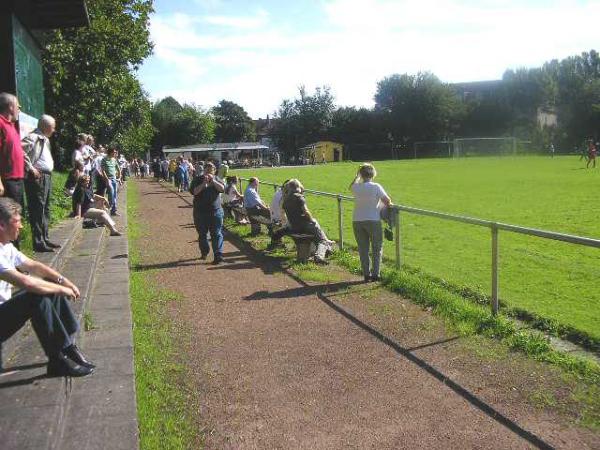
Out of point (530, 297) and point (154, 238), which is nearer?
point (530, 297)

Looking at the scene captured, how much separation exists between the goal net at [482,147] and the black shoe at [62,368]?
63285 mm

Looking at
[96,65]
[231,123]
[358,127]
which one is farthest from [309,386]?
[231,123]

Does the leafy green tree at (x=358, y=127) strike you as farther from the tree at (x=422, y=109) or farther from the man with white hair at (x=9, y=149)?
the man with white hair at (x=9, y=149)

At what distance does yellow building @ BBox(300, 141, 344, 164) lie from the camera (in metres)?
74.5

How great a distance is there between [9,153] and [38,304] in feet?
7.90

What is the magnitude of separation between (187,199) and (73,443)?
18944mm

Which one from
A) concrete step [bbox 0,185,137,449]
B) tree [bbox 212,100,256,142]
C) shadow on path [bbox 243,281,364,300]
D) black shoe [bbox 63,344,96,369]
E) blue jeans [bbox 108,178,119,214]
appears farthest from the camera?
tree [bbox 212,100,256,142]

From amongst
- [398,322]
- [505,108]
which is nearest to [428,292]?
[398,322]

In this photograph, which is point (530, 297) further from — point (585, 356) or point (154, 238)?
point (154, 238)

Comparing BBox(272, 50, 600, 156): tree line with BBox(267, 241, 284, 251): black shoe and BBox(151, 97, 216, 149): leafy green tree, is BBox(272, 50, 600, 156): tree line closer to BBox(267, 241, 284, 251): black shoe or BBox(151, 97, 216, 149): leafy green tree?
BBox(151, 97, 216, 149): leafy green tree

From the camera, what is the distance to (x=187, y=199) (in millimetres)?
22047

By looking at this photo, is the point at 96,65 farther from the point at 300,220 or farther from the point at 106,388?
the point at 106,388

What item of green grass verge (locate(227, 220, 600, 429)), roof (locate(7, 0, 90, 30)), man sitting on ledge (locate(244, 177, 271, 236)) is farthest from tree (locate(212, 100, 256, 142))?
green grass verge (locate(227, 220, 600, 429))

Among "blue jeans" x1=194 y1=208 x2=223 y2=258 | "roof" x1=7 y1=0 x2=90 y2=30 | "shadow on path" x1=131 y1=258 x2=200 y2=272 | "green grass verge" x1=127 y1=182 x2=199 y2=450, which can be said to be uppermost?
"roof" x1=7 y1=0 x2=90 y2=30
